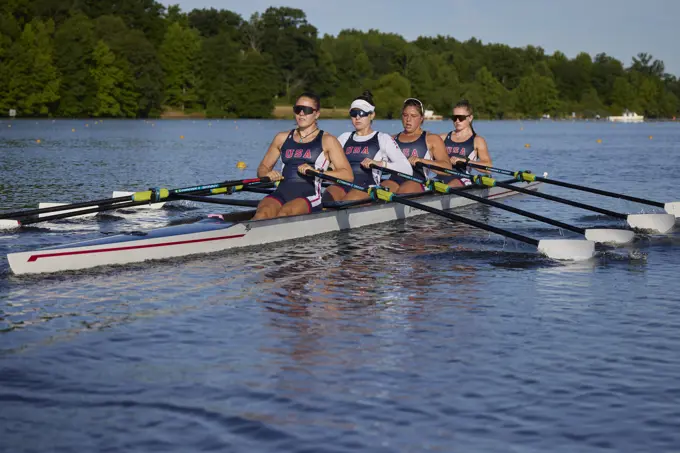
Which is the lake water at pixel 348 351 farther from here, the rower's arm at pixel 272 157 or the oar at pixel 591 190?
the oar at pixel 591 190

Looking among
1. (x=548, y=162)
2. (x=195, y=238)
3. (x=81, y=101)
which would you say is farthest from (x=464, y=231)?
(x=81, y=101)

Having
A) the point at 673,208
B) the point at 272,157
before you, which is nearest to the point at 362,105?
the point at 272,157

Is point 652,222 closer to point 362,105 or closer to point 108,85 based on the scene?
point 362,105

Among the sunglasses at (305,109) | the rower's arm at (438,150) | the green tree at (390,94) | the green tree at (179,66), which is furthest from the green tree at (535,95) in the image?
the sunglasses at (305,109)

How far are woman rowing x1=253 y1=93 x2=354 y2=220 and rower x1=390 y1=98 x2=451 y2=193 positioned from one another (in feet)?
12.6

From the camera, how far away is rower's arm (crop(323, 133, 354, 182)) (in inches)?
534

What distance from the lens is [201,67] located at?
461 feet

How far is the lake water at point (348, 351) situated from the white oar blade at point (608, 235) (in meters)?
0.26

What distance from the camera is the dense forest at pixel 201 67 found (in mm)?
114062

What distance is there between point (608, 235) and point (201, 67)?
430 ft

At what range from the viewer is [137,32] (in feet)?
430

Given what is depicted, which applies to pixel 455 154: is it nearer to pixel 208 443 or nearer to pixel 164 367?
pixel 164 367

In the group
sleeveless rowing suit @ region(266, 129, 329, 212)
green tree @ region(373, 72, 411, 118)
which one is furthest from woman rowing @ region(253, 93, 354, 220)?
green tree @ region(373, 72, 411, 118)

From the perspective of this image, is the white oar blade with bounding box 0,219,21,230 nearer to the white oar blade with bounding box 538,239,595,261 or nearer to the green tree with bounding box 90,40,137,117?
the white oar blade with bounding box 538,239,595,261
